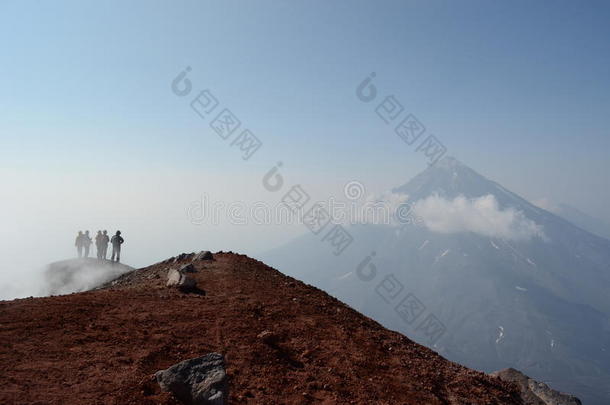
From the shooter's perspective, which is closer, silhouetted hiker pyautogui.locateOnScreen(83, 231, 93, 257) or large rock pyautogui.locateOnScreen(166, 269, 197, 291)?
large rock pyautogui.locateOnScreen(166, 269, 197, 291)

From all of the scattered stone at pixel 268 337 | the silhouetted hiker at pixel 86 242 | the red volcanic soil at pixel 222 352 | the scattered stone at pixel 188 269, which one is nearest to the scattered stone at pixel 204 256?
the scattered stone at pixel 188 269

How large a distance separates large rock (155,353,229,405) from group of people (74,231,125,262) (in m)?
33.1

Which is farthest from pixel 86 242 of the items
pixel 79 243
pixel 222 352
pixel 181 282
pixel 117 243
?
pixel 222 352

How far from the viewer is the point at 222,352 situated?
12.7 m

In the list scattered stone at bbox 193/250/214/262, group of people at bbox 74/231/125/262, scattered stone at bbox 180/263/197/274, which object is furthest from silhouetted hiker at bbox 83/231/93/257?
scattered stone at bbox 180/263/197/274

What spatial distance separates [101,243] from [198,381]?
3858cm

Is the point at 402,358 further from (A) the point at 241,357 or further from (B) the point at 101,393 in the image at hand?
(B) the point at 101,393

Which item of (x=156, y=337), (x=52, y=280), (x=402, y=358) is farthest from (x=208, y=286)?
(x=52, y=280)

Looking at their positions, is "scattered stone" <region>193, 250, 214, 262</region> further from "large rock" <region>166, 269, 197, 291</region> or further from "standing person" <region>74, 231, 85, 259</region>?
"standing person" <region>74, 231, 85, 259</region>

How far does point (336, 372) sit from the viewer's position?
493 inches

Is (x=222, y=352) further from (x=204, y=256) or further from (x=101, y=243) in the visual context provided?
(x=101, y=243)

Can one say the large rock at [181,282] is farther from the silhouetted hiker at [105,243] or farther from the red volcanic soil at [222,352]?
the silhouetted hiker at [105,243]

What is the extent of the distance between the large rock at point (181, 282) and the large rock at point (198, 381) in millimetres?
8140

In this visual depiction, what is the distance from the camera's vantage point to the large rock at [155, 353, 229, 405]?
9.67 m
